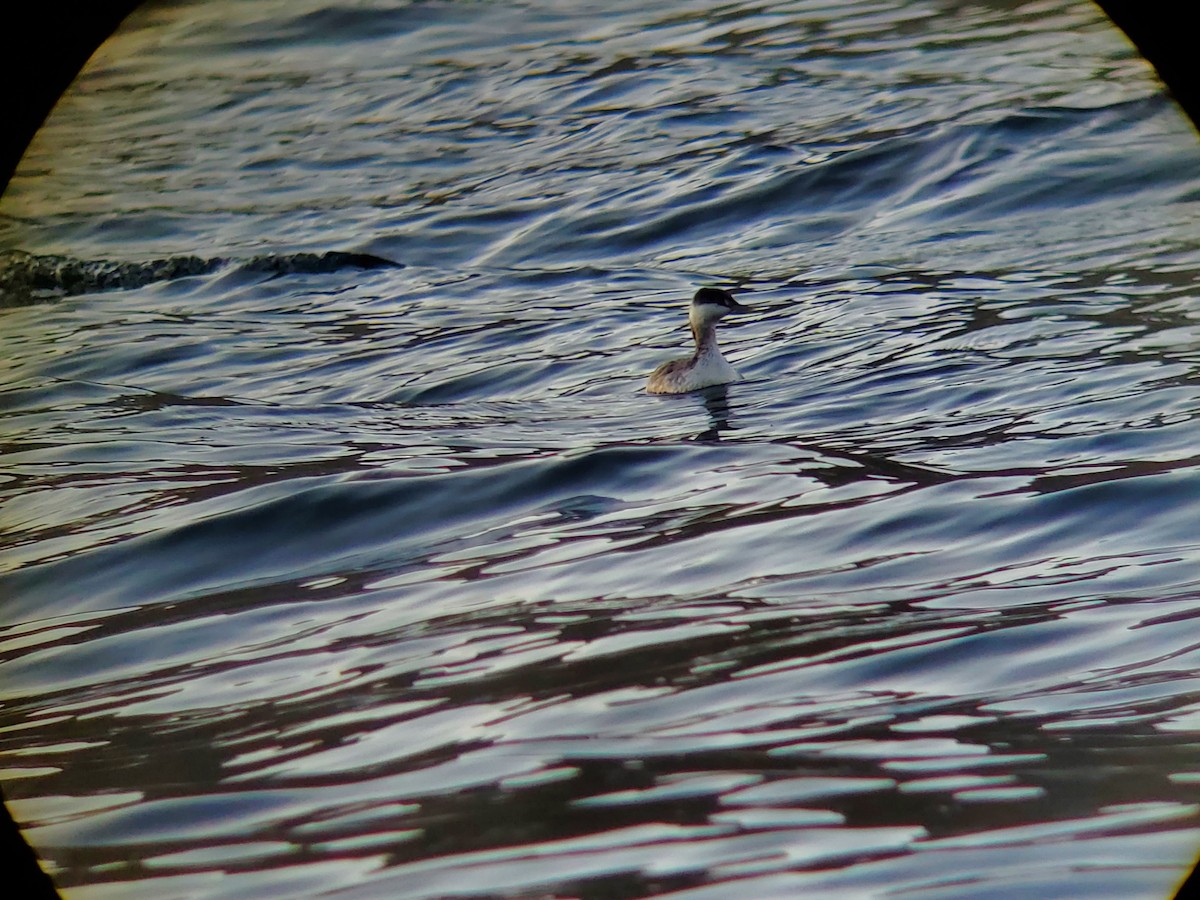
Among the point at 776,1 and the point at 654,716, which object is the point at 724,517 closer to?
the point at 654,716

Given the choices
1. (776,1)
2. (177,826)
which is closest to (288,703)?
(177,826)

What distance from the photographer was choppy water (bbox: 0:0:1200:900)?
3525mm

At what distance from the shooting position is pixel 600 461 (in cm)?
767

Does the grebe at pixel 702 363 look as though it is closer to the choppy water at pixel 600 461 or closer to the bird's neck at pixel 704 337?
the bird's neck at pixel 704 337

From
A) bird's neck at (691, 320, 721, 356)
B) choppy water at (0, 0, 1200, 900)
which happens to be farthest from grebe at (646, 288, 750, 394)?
choppy water at (0, 0, 1200, 900)

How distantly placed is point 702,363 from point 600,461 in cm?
274

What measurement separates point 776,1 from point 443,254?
3.90m

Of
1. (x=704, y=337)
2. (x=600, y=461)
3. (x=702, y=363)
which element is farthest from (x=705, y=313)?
(x=600, y=461)

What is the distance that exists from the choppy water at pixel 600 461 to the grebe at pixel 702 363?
0.73 feet

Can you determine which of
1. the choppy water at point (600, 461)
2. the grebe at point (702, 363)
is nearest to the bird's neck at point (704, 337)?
the grebe at point (702, 363)

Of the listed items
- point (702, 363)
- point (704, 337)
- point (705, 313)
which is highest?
point (705, 313)

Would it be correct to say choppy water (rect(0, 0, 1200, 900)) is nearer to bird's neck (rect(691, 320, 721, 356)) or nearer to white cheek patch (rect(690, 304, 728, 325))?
bird's neck (rect(691, 320, 721, 356))

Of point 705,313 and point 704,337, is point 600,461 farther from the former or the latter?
point 705,313

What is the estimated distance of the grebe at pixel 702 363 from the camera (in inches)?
400
